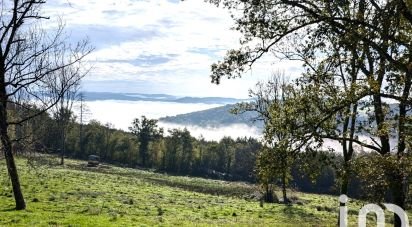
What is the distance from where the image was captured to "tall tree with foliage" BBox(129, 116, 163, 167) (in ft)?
431

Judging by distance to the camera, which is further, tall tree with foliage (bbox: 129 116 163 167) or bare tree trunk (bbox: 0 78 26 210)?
tall tree with foliage (bbox: 129 116 163 167)

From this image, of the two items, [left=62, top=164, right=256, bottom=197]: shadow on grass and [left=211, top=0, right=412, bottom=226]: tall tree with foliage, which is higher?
[left=211, top=0, right=412, bottom=226]: tall tree with foliage

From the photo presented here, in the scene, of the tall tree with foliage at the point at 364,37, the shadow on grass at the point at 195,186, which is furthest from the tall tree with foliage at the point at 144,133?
the tall tree with foliage at the point at 364,37

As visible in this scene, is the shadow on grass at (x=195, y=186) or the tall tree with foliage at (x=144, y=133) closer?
the shadow on grass at (x=195, y=186)

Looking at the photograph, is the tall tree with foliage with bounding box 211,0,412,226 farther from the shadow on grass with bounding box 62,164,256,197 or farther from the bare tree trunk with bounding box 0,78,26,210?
the shadow on grass with bounding box 62,164,256,197

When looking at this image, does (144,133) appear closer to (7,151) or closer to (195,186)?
(195,186)

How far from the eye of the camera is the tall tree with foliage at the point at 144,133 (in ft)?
431

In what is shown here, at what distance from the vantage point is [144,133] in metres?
132

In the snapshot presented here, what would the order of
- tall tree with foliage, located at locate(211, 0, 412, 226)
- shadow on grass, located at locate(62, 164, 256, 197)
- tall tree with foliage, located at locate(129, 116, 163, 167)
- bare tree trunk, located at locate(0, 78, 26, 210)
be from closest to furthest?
tall tree with foliage, located at locate(211, 0, 412, 226) → bare tree trunk, located at locate(0, 78, 26, 210) → shadow on grass, located at locate(62, 164, 256, 197) → tall tree with foliage, located at locate(129, 116, 163, 167)

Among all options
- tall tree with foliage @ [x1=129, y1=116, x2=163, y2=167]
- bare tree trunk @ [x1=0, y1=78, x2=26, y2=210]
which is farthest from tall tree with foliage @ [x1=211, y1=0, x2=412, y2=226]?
tall tree with foliage @ [x1=129, y1=116, x2=163, y2=167]

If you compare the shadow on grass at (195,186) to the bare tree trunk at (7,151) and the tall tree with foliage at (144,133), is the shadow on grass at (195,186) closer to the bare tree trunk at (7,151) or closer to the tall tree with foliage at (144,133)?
the bare tree trunk at (7,151)

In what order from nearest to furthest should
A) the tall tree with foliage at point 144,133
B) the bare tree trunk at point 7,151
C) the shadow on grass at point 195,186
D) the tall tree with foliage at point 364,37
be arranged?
the tall tree with foliage at point 364,37, the bare tree trunk at point 7,151, the shadow on grass at point 195,186, the tall tree with foliage at point 144,133

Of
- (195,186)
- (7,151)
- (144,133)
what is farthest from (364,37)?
(144,133)

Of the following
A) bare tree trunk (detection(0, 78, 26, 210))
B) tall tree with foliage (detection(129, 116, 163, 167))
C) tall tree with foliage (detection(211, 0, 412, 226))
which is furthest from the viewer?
tall tree with foliage (detection(129, 116, 163, 167))
